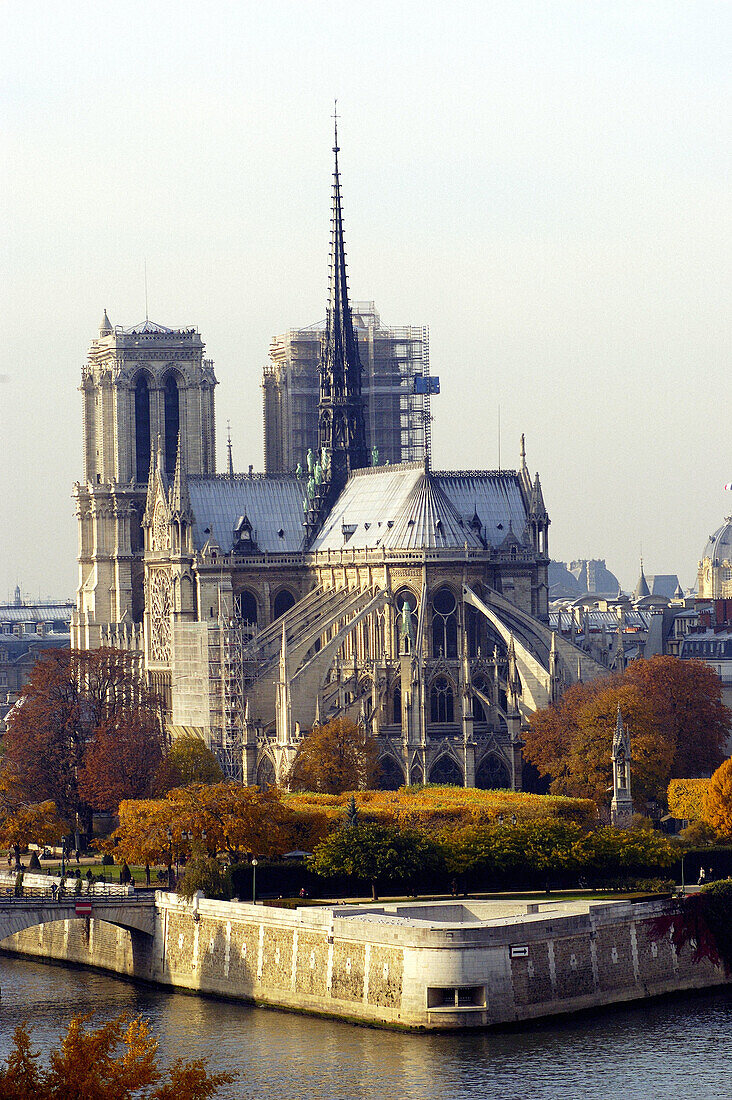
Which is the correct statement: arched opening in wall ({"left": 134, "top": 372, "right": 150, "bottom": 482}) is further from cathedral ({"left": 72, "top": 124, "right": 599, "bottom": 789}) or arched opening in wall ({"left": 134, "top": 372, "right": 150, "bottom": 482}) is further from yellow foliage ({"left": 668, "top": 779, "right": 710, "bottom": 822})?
yellow foliage ({"left": 668, "top": 779, "right": 710, "bottom": 822})

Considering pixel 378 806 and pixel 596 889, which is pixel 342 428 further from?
pixel 596 889

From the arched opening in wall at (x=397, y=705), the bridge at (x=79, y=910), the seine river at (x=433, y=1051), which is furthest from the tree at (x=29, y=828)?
the arched opening in wall at (x=397, y=705)

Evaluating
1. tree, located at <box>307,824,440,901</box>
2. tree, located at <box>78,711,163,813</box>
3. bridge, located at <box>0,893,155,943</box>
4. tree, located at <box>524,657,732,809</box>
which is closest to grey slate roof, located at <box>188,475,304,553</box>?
tree, located at <box>78,711,163,813</box>

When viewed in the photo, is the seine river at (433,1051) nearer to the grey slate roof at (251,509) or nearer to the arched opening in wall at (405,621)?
the arched opening in wall at (405,621)

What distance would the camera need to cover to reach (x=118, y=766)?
143000 mm

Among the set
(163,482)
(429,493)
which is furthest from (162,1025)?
(163,482)

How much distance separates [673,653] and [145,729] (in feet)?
167

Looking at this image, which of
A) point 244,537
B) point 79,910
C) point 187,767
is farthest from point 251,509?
point 79,910

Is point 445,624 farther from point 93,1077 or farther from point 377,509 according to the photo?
point 93,1077

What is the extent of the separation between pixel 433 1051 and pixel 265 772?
189 feet

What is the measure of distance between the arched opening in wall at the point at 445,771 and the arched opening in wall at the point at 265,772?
958 cm

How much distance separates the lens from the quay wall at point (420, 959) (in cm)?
9988

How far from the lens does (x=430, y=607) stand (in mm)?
154625

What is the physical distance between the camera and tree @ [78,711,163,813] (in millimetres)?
141750
